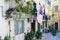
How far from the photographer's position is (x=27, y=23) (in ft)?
56.6

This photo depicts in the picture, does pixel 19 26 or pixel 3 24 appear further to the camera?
pixel 19 26

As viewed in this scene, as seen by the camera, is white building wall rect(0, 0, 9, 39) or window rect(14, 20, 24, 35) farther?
window rect(14, 20, 24, 35)

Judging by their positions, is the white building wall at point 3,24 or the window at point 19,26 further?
the window at point 19,26

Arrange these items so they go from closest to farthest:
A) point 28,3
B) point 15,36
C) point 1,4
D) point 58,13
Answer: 1. point 1,4
2. point 15,36
3. point 28,3
4. point 58,13

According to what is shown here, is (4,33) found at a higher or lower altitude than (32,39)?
higher

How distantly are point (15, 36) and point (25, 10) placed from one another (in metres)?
1.78

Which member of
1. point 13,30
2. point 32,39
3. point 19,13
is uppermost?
point 19,13

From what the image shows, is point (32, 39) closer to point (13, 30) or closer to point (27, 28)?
point (27, 28)

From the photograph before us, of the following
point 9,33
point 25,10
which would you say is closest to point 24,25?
point 25,10

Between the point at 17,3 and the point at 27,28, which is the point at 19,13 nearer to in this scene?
the point at 17,3

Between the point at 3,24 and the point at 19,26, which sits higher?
the point at 3,24

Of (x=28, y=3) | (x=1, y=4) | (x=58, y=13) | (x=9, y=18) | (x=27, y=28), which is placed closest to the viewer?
(x=1, y=4)

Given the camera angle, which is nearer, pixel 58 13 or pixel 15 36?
pixel 15 36

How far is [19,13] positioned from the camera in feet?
41.8
